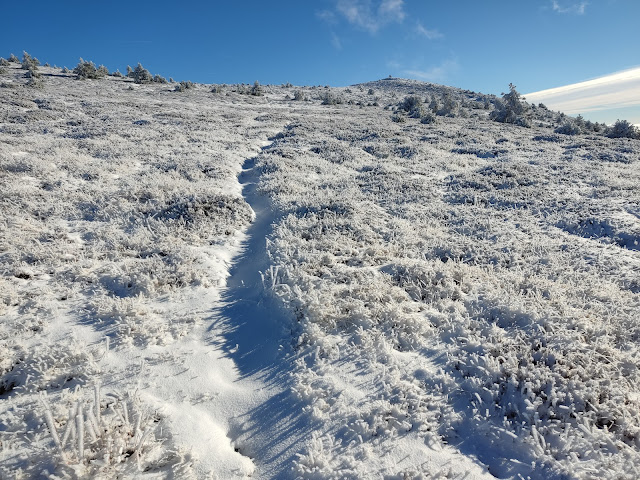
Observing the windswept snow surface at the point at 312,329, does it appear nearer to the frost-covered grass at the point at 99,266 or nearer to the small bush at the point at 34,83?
the frost-covered grass at the point at 99,266

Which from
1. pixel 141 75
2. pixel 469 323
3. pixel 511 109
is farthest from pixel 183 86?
pixel 469 323

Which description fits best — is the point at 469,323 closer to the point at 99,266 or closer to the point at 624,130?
the point at 99,266

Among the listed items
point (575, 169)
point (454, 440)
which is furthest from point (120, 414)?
point (575, 169)

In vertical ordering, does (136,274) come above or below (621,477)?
above

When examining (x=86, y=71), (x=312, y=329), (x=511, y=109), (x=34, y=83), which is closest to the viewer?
(x=312, y=329)

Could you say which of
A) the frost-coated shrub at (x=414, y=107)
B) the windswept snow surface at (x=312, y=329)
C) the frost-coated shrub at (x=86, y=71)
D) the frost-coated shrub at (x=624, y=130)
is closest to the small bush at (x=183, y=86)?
the frost-coated shrub at (x=86, y=71)

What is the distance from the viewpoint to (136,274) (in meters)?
7.48

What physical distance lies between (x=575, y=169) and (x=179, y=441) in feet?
71.1

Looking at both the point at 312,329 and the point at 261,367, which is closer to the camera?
the point at 261,367

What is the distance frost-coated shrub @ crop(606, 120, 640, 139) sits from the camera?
32969mm

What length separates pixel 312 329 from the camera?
5.85 metres

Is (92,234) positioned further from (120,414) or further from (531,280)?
(531,280)

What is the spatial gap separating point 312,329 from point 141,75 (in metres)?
61.5

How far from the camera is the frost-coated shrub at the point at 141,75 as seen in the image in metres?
52.9
